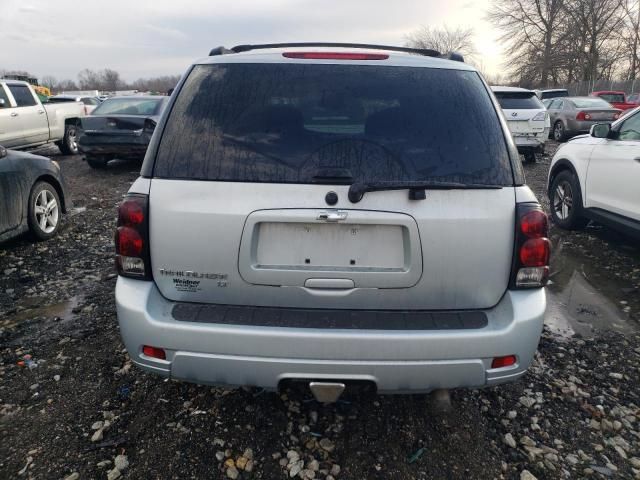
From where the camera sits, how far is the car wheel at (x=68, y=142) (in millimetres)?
13273

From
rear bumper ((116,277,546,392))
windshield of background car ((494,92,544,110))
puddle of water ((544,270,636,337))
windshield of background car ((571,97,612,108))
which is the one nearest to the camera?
rear bumper ((116,277,546,392))

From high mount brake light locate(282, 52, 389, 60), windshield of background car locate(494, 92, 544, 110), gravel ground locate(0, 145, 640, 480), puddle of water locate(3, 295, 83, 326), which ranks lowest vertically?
puddle of water locate(3, 295, 83, 326)

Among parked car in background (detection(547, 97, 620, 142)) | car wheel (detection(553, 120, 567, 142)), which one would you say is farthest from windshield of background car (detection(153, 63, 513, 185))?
car wheel (detection(553, 120, 567, 142))

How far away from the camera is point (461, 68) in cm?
229

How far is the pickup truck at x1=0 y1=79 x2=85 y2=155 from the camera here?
416 inches

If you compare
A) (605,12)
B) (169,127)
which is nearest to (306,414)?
(169,127)

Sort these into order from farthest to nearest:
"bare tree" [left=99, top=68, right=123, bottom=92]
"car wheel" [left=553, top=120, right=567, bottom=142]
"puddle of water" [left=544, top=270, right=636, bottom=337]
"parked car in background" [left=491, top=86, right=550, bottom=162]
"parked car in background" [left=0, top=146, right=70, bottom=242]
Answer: "bare tree" [left=99, top=68, right=123, bottom=92], "car wheel" [left=553, top=120, right=567, bottom=142], "parked car in background" [left=491, top=86, right=550, bottom=162], "parked car in background" [left=0, top=146, right=70, bottom=242], "puddle of water" [left=544, top=270, right=636, bottom=337]

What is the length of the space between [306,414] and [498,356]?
115 centimetres

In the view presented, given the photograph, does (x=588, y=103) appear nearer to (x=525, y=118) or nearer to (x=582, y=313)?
(x=525, y=118)

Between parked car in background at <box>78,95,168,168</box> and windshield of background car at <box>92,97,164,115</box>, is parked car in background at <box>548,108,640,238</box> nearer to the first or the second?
parked car in background at <box>78,95,168,168</box>

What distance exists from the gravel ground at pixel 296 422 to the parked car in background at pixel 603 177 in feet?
5.55

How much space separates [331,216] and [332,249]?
0.15 metres

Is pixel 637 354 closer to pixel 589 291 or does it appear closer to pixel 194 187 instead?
pixel 589 291

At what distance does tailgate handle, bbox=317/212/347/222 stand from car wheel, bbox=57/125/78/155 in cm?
1357
